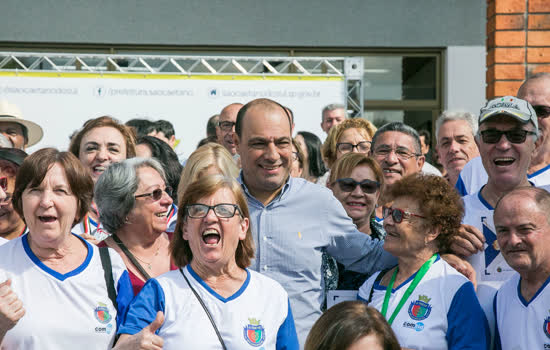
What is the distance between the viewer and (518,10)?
6.53 m

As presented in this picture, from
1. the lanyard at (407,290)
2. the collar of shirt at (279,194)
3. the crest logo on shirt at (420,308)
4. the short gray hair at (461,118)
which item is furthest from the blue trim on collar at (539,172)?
the short gray hair at (461,118)

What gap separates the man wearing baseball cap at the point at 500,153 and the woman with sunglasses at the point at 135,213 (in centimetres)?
161

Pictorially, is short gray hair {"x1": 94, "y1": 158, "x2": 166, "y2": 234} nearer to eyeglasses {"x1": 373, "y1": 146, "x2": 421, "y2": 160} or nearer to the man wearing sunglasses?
eyeglasses {"x1": 373, "y1": 146, "x2": 421, "y2": 160}

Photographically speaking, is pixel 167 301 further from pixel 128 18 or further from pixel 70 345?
pixel 128 18

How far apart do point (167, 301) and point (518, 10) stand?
505 cm

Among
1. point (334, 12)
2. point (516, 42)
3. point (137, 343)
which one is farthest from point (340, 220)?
point (334, 12)

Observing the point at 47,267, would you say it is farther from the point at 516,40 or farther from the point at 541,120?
the point at 516,40

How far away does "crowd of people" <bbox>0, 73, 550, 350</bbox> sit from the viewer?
9.51 ft

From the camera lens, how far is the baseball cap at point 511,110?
11.5ft

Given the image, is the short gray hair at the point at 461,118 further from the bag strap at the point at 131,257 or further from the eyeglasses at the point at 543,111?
the bag strap at the point at 131,257

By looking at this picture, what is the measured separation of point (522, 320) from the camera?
298 cm

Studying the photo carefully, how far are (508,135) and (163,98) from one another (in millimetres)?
5728

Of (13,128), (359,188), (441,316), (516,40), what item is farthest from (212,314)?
(516,40)

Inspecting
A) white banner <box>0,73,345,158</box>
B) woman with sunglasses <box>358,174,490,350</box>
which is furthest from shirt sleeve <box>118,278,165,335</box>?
white banner <box>0,73,345,158</box>
